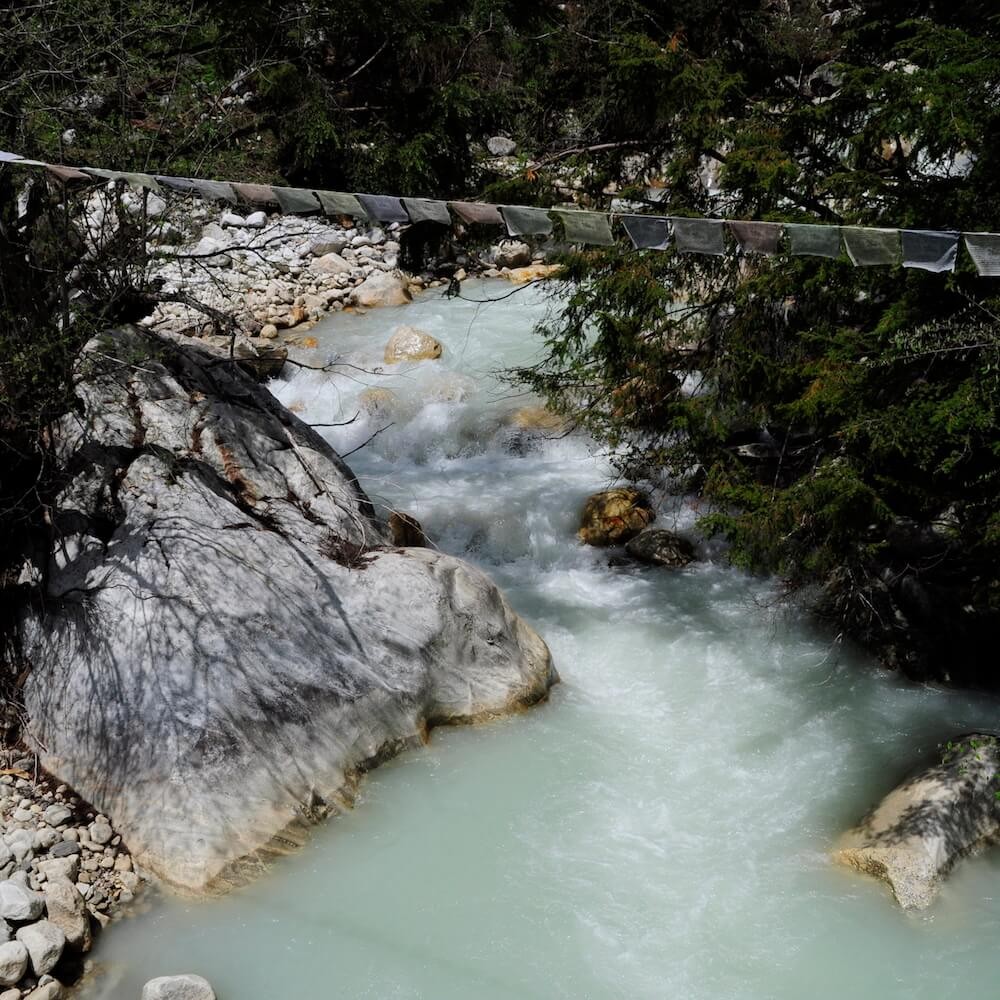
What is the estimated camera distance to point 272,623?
5.73 meters

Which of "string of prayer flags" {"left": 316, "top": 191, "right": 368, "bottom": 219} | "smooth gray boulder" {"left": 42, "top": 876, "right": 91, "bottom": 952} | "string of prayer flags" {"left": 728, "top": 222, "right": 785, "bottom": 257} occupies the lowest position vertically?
"smooth gray boulder" {"left": 42, "top": 876, "right": 91, "bottom": 952}

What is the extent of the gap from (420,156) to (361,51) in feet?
8.68

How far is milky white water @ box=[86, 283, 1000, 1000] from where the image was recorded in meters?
4.55

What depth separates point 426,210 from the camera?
4.84 m

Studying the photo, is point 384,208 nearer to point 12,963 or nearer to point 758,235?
point 758,235

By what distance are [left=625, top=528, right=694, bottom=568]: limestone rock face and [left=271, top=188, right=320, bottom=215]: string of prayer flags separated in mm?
4466

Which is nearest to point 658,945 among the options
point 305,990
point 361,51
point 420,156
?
point 305,990

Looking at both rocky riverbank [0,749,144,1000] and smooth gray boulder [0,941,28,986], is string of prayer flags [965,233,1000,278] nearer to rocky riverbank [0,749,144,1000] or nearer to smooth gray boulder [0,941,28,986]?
rocky riverbank [0,749,144,1000]

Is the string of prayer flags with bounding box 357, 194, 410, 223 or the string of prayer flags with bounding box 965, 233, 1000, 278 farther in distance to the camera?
the string of prayer flags with bounding box 357, 194, 410, 223

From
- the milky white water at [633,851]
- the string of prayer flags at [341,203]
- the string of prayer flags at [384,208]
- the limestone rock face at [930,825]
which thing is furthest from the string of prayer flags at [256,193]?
the limestone rock face at [930,825]

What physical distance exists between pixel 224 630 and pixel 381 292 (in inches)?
354

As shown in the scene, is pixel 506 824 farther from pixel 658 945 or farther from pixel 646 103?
pixel 646 103

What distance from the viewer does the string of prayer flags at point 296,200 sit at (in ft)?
15.9

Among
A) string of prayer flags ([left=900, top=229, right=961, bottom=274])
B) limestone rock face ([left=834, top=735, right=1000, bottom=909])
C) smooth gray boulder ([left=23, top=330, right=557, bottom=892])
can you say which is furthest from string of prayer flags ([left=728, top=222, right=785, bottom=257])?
smooth gray boulder ([left=23, top=330, right=557, bottom=892])
